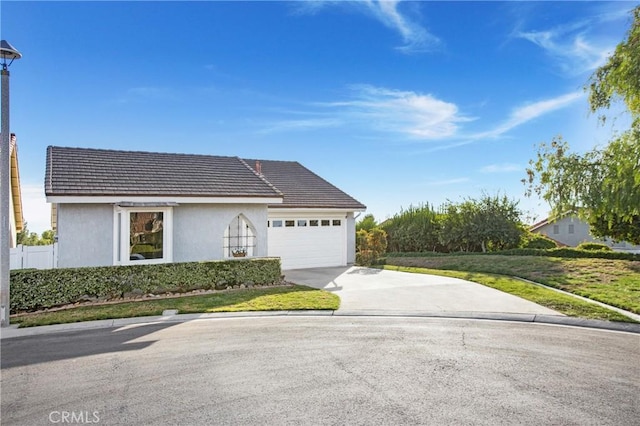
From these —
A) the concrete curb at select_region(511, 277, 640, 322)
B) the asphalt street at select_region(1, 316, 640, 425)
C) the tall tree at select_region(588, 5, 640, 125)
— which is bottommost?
the asphalt street at select_region(1, 316, 640, 425)

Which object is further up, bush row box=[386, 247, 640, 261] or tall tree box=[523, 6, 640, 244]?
tall tree box=[523, 6, 640, 244]

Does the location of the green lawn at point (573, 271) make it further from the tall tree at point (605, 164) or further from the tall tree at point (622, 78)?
the tall tree at point (622, 78)

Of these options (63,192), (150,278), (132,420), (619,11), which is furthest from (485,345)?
(619,11)

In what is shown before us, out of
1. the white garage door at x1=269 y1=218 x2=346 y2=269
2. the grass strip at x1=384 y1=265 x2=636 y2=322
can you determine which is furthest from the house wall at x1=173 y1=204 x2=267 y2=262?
the grass strip at x1=384 y1=265 x2=636 y2=322

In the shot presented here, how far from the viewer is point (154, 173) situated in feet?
48.9

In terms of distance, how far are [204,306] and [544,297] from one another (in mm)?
8778

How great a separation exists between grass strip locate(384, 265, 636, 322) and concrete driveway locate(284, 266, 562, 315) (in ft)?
1.10

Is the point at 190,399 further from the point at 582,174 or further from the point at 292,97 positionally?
the point at 582,174

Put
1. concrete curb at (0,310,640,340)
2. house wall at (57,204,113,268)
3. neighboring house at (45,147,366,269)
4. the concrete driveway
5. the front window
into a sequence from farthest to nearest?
the front window
neighboring house at (45,147,366,269)
house wall at (57,204,113,268)
the concrete driveway
concrete curb at (0,310,640,340)

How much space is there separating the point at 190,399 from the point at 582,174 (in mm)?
16895

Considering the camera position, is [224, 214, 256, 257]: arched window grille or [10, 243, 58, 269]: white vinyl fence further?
[224, 214, 256, 257]: arched window grille

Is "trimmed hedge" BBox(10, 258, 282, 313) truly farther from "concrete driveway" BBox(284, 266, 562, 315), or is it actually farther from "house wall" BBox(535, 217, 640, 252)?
"house wall" BBox(535, 217, 640, 252)

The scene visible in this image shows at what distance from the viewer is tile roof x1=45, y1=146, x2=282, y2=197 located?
42.3ft

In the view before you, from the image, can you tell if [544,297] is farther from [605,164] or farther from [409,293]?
[605,164]
